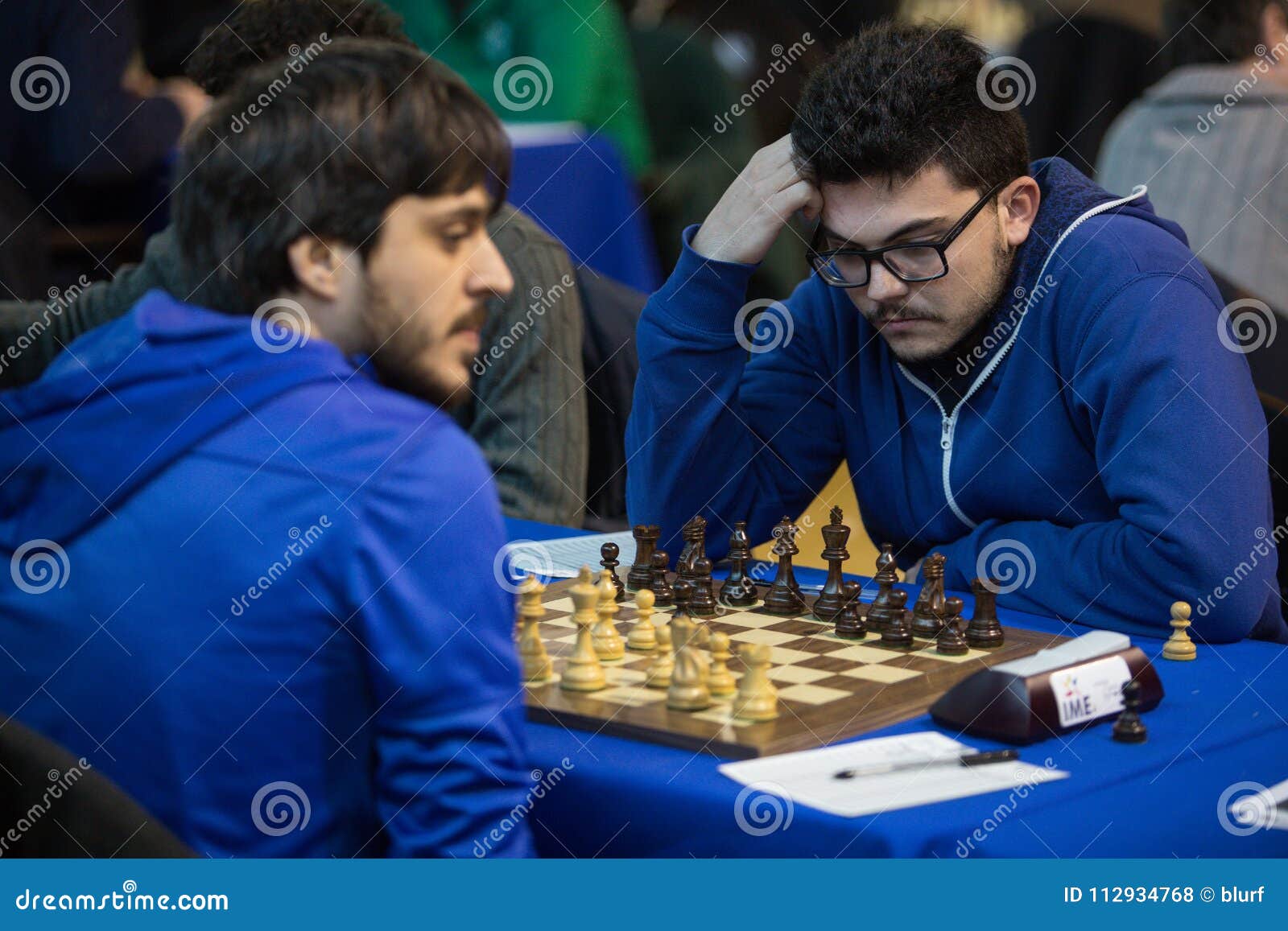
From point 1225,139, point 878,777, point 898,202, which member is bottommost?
point 878,777

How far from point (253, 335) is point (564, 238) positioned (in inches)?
97.9

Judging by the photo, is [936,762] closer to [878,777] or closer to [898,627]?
[878,777]

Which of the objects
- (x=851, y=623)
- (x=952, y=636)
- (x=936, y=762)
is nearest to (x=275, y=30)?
(x=851, y=623)

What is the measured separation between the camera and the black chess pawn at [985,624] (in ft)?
5.78

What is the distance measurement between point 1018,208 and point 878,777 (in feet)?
3.56

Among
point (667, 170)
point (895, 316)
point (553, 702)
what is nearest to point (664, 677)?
point (553, 702)

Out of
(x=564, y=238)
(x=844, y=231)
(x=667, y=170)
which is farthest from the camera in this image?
(x=667, y=170)

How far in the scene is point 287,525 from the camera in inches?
48.1

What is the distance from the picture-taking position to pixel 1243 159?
4031 millimetres

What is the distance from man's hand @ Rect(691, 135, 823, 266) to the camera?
2.17 meters

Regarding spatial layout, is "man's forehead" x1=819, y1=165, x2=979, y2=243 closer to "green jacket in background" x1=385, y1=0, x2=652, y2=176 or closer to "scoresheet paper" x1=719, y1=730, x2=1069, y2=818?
"scoresheet paper" x1=719, y1=730, x2=1069, y2=818

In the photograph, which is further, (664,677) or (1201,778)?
(664,677)

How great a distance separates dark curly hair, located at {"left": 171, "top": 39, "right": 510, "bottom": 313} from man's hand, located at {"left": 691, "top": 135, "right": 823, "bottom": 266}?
86 centimetres

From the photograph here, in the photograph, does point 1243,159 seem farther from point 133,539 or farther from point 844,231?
point 133,539
